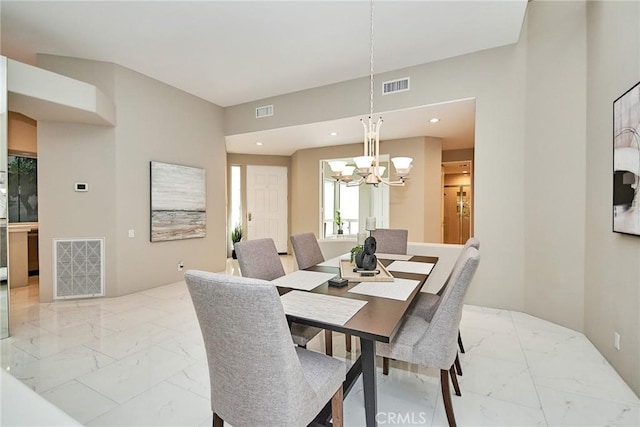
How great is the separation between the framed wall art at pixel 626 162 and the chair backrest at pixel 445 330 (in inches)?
54.2

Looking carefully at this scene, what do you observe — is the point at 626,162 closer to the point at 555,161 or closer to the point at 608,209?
the point at 608,209

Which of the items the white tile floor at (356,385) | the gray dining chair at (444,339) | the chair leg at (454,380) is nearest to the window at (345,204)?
the white tile floor at (356,385)

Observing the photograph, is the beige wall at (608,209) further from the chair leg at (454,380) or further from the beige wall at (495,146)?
the chair leg at (454,380)

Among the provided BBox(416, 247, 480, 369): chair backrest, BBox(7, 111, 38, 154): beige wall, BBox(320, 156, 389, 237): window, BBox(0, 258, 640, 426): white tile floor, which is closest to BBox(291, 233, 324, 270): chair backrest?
BBox(0, 258, 640, 426): white tile floor

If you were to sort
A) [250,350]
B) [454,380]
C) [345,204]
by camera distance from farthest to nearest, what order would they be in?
[345,204] < [454,380] < [250,350]

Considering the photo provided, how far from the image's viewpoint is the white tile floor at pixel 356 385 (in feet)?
5.99

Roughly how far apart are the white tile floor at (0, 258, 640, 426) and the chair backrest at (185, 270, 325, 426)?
0.82 metres

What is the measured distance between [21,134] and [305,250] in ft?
18.0

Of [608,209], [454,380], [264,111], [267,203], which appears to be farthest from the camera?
[267,203]

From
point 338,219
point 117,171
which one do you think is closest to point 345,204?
point 338,219

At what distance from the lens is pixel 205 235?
5.34 m

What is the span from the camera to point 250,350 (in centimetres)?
113

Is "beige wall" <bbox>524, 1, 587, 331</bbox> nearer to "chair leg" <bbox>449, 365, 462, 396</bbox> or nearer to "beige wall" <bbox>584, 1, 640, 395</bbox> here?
"beige wall" <bbox>584, 1, 640, 395</bbox>

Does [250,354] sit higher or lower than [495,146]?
lower
